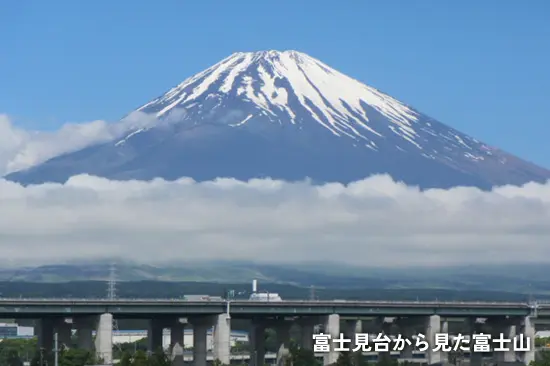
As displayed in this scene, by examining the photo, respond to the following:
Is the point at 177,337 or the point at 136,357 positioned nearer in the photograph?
the point at 136,357

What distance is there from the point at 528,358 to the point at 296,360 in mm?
42844

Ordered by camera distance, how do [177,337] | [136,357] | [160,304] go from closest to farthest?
[136,357], [160,304], [177,337]

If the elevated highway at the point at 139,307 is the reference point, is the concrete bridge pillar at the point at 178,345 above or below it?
below

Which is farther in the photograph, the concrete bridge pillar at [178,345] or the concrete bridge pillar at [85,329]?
the concrete bridge pillar at [178,345]

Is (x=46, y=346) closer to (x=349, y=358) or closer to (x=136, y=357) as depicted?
(x=136, y=357)

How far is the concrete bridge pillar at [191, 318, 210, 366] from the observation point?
193 meters

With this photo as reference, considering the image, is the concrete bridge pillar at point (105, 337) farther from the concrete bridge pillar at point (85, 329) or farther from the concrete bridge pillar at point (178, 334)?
the concrete bridge pillar at point (178, 334)

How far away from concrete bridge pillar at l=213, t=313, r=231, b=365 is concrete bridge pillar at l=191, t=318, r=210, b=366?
2.60 meters

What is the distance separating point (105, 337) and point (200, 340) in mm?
21703

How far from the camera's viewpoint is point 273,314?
200 m

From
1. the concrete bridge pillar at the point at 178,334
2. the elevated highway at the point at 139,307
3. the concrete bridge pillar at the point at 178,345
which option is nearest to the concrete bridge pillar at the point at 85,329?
the elevated highway at the point at 139,307

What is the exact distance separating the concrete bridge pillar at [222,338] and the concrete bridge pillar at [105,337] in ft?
57.5

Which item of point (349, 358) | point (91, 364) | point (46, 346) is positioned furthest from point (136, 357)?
point (46, 346)

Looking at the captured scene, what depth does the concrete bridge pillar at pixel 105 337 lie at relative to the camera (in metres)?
176
